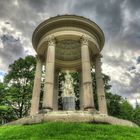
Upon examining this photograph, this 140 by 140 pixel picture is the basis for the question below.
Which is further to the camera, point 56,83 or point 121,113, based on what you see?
point 121,113

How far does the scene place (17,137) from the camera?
11586mm

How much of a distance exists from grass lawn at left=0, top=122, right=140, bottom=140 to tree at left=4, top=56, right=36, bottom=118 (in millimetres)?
25179

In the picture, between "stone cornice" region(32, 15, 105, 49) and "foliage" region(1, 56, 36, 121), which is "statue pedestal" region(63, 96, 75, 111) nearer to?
"stone cornice" region(32, 15, 105, 49)

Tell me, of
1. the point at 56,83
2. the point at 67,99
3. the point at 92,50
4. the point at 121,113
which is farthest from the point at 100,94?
the point at 121,113

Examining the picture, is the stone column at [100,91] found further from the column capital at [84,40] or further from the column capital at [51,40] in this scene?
the column capital at [51,40]

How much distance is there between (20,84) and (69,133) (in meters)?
32.3

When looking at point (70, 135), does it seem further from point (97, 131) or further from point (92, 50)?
point (92, 50)

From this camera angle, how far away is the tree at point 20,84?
1517 inches

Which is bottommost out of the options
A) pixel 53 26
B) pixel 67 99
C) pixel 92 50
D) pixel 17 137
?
pixel 17 137

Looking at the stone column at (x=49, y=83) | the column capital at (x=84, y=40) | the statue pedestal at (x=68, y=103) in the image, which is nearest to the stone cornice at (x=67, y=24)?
the column capital at (x=84, y=40)

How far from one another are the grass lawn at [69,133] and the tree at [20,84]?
82.6ft

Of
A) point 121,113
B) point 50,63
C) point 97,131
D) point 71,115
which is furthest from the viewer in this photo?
point 121,113

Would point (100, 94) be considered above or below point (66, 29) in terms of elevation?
below

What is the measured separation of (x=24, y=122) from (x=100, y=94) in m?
10.7
